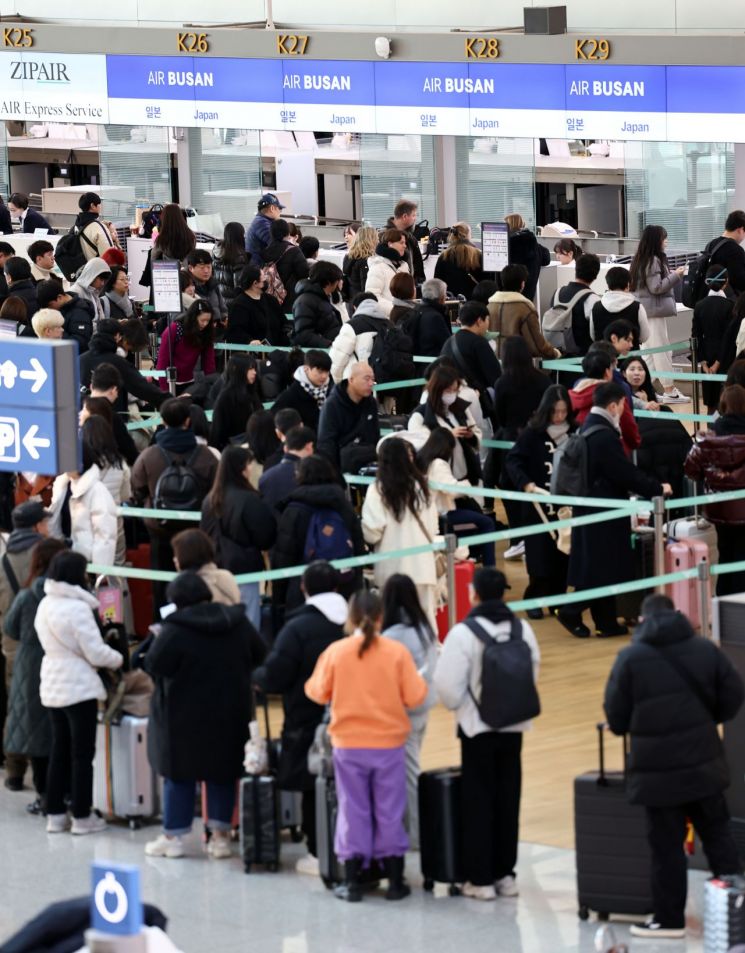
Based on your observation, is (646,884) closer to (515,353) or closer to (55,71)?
(515,353)

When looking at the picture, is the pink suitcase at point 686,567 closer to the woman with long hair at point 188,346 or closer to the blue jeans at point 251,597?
the blue jeans at point 251,597

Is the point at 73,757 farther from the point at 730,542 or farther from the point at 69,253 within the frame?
the point at 69,253

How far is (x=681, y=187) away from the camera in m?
18.7

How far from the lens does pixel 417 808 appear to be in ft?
27.0

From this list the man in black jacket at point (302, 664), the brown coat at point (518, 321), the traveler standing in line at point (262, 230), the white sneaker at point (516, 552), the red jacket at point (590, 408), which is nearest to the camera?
the man in black jacket at point (302, 664)

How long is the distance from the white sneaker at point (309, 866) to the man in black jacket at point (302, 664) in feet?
0.04

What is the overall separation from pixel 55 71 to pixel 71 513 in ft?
39.8

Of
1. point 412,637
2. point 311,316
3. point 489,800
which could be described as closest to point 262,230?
point 311,316

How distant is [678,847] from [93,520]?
405cm

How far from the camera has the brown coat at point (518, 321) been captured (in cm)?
1427

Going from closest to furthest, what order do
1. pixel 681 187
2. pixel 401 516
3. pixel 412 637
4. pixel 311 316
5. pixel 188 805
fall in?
pixel 412 637 < pixel 188 805 < pixel 401 516 < pixel 311 316 < pixel 681 187

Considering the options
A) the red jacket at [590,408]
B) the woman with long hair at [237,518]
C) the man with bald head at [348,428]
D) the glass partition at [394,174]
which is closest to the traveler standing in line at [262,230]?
the glass partition at [394,174]

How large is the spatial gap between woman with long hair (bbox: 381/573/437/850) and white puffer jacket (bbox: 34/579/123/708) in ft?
4.30

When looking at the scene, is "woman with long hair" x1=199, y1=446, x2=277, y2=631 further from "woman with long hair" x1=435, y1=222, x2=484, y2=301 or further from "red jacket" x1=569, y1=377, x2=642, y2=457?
"woman with long hair" x1=435, y1=222, x2=484, y2=301
